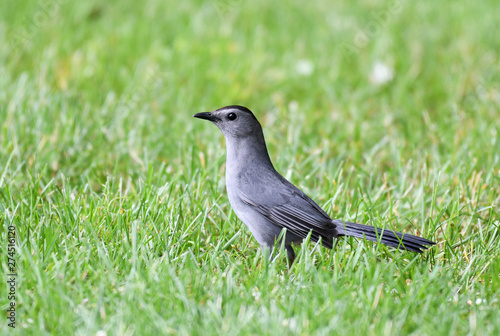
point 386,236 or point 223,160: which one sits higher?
point 223,160

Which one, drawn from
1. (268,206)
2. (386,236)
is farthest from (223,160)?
(386,236)

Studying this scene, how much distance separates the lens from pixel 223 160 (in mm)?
4867

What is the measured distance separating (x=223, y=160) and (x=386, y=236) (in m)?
1.74

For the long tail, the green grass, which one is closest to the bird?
the long tail

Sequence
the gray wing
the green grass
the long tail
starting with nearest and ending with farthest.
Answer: the green grass → the long tail → the gray wing

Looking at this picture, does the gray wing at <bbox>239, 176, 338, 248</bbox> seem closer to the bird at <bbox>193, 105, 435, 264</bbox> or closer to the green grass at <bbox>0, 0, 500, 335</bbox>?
the bird at <bbox>193, 105, 435, 264</bbox>

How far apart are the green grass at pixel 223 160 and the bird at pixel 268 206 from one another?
0.36 ft

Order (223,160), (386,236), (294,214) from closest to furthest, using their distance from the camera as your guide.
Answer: (386,236), (294,214), (223,160)

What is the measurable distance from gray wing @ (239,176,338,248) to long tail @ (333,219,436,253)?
0.08 m

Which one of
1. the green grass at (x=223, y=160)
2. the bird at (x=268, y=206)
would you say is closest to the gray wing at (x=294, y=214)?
the bird at (x=268, y=206)

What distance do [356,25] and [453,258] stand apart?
4861 millimetres

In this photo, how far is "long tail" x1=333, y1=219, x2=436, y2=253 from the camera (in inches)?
133

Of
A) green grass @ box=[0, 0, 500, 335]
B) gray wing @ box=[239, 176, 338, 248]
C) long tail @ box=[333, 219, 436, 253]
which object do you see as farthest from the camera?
gray wing @ box=[239, 176, 338, 248]

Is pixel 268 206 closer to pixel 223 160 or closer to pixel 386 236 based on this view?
pixel 386 236
